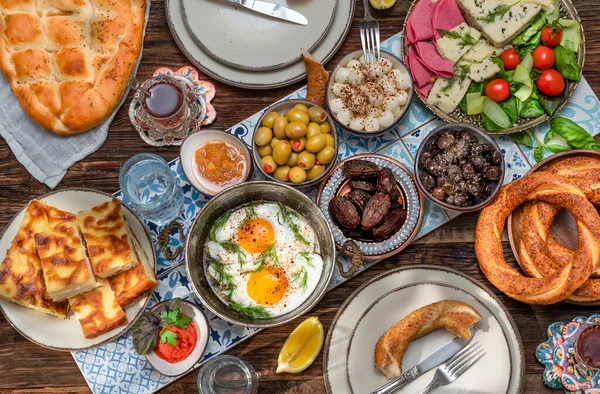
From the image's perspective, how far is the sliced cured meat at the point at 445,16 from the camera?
3453 mm

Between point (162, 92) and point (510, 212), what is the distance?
2104 mm

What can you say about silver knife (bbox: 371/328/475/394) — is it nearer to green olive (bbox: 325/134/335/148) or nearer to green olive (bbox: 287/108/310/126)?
green olive (bbox: 325/134/335/148)

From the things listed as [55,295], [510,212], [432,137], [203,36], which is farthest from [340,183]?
[55,295]

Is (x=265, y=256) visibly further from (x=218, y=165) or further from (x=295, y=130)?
(x=295, y=130)

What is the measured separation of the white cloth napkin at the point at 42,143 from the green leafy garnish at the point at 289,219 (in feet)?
3.87

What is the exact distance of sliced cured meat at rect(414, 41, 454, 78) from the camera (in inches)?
134

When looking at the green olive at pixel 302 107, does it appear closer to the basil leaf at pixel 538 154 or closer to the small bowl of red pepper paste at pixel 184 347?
the small bowl of red pepper paste at pixel 184 347

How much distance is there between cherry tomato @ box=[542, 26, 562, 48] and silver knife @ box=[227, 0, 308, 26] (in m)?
1.40

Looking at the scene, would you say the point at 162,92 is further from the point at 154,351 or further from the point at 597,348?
the point at 597,348

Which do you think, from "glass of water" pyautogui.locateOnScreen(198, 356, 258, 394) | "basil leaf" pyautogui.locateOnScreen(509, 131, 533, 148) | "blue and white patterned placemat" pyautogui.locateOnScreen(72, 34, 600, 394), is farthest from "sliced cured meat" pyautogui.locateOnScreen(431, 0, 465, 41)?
"glass of water" pyautogui.locateOnScreen(198, 356, 258, 394)

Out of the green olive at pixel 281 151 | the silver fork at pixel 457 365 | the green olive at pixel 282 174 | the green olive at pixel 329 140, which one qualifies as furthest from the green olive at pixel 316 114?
the silver fork at pixel 457 365

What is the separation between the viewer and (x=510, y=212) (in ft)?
11.0

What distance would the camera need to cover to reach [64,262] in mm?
3145

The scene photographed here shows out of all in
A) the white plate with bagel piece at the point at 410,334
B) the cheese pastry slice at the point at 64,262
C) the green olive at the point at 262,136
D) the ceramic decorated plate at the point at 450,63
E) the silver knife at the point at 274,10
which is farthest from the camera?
the silver knife at the point at 274,10
